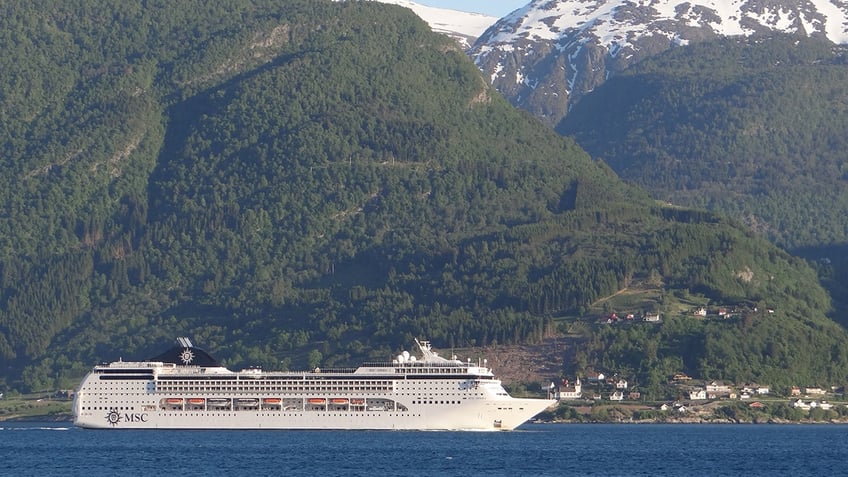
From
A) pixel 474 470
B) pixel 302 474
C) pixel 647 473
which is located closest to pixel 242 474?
pixel 302 474

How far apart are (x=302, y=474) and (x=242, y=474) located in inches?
203

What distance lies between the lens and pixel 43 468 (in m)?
200

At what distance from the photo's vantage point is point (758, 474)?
196 metres

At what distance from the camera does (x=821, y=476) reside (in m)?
194

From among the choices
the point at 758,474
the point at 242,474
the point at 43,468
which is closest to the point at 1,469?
the point at 43,468

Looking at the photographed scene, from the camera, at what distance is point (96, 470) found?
195 meters

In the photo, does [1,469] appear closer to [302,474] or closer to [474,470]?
[302,474]

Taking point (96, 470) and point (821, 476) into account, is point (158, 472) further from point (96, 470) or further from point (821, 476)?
point (821, 476)

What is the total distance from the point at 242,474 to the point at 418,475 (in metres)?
15.1

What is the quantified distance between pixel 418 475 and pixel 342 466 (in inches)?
473

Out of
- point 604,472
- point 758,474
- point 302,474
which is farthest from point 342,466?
point 758,474

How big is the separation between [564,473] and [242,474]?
2799cm

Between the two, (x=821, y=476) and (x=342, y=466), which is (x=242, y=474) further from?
(x=821, y=476)

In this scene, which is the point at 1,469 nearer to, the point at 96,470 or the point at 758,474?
the point at 96,470
